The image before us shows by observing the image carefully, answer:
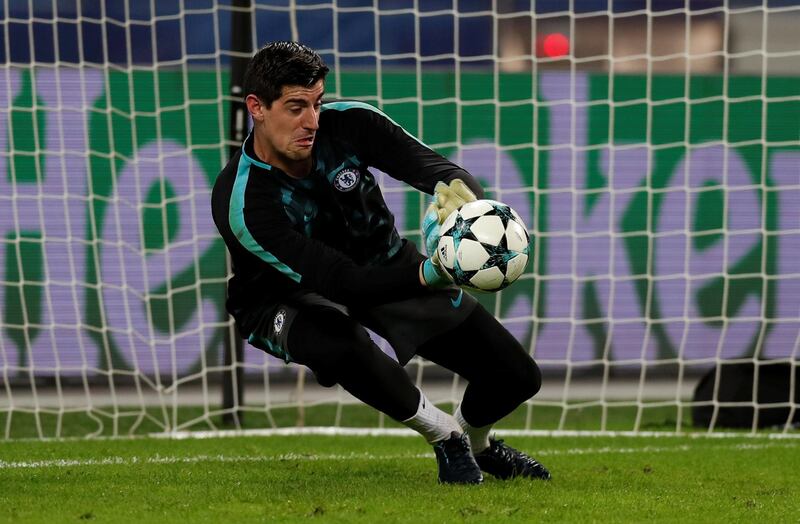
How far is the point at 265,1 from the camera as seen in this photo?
9.75 metres

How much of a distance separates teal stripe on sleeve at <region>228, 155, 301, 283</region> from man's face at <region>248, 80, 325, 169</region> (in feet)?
0.64

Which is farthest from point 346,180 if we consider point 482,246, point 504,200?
point 504,200

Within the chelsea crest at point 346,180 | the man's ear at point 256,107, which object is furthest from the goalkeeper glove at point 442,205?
the man's ear at point 256,107

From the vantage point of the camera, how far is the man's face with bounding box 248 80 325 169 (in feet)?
14.4

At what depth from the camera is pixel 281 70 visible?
14.3 feet

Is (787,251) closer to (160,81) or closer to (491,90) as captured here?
(491,90)

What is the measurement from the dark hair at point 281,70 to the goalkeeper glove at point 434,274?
2.75ft

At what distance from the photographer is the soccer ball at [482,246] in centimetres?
396

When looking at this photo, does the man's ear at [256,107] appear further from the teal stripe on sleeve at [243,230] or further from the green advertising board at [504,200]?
the green advertising board at [504,200]

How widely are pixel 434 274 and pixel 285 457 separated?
7.47 ft

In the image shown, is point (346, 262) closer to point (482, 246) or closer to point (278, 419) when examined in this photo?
point (482, 246)

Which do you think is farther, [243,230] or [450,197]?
[243,230]

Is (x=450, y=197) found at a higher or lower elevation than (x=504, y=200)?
higher

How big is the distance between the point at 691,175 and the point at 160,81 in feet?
14.3
